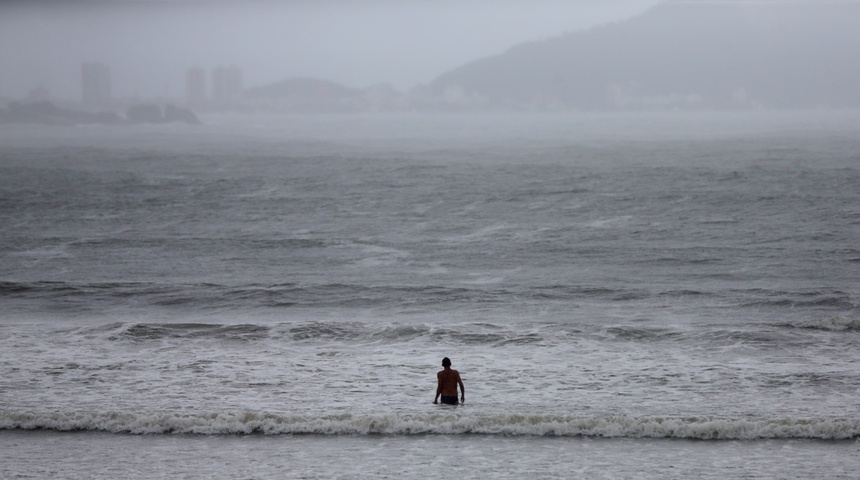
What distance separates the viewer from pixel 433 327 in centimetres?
1928

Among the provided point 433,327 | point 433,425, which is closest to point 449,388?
point 433,425

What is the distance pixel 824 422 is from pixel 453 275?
52.0 feet

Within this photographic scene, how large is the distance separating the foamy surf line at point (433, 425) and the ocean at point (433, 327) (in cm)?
4

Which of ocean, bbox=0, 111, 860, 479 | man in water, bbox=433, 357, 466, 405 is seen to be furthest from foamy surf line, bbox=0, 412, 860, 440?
man in water, bbox=433, 357, 466, 405

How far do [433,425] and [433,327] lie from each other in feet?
23.6

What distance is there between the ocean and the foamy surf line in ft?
0.13

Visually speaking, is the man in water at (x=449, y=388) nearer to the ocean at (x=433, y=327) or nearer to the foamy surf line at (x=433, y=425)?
the ocean at (x=433, y=327)

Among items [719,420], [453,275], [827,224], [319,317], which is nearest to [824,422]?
[719,420]

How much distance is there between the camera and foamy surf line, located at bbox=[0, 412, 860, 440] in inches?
459

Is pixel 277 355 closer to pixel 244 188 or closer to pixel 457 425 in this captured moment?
pixel 457 425

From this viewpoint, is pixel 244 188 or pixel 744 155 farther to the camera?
pixel 744 155

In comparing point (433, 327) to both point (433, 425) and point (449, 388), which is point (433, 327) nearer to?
point (449, 388)

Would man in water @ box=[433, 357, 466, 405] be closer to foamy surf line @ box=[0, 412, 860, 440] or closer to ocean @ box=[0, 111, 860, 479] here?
ocean @ box=[0, 111, 860, 479]

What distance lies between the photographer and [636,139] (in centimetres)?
9238
